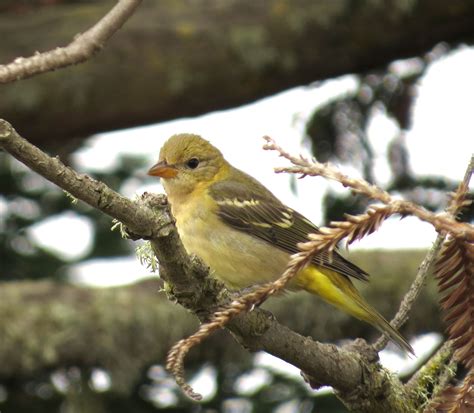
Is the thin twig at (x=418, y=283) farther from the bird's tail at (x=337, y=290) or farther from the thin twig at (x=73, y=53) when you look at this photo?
the bird's tail at (x=337, y=290)

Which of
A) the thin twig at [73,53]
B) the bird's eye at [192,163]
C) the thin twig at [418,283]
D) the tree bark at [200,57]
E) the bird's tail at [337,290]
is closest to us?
the thin twig at [73,53]

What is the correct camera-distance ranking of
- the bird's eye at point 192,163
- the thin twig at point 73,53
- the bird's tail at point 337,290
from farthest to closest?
the bird's eye at point 192,163
the bird's tail at point 337,290
the thin twig at point 73,53

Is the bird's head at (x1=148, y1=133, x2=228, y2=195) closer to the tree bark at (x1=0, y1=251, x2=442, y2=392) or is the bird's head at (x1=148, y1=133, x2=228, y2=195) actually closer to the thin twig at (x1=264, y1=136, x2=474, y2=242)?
the tree bark at (x1=0, y1=251, x2=442, y2=392)

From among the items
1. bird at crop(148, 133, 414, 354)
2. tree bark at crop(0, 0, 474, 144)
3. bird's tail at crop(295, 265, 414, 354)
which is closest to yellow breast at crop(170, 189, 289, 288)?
bird at crop(148, 133, 414, 354)

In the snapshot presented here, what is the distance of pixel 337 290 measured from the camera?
17.8ft

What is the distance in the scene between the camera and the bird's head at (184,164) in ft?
20.0

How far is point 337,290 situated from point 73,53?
297 cm

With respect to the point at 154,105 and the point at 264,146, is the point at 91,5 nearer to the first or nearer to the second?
the point at 154,105

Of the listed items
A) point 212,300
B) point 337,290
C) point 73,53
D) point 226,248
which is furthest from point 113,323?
point 73,53

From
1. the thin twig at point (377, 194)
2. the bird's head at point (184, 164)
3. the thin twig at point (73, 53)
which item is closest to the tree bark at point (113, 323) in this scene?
the bird's head at point (184, 164)

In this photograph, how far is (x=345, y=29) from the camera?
6988 millimetres

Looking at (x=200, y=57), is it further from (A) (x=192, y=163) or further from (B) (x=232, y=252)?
(B) (x=232, y=252)

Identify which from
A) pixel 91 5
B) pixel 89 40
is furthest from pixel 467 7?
pixel 89 40

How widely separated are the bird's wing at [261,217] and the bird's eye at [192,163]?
7.1 inches
